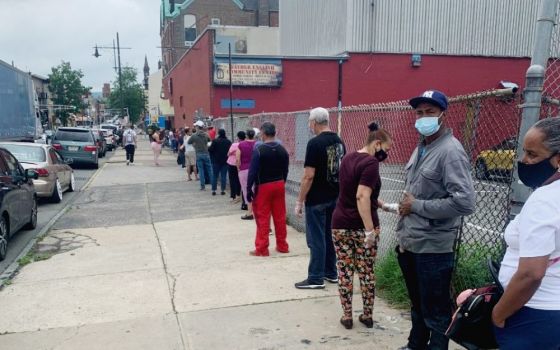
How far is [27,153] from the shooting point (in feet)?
34.4

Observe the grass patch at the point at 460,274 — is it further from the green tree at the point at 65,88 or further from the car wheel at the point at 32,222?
the green tree at the point at 65,88

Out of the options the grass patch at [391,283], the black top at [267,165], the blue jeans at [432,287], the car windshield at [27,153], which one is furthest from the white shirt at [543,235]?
the car windshield at [27,153]

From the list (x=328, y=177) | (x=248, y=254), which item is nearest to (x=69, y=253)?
(x=248, y=254)

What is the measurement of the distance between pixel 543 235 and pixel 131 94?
66662 millimetres

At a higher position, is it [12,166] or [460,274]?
[12,166]

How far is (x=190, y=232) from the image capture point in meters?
7.62

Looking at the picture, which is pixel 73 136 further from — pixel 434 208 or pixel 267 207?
pixel 434 208

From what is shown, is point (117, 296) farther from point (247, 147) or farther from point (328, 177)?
point (247, 147)

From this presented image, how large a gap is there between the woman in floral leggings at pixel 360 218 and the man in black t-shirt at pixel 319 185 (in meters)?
0.75

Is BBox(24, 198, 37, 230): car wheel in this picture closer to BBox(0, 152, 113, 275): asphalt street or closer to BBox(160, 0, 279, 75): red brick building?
BBox(0, 152, 113, 275): asphalt street

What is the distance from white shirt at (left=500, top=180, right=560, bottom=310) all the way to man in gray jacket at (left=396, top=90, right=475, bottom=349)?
87 centimetres

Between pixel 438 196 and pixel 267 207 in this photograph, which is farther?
pixel 267 207

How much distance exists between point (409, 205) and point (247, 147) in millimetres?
5736

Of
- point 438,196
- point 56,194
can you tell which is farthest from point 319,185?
point 56,194
